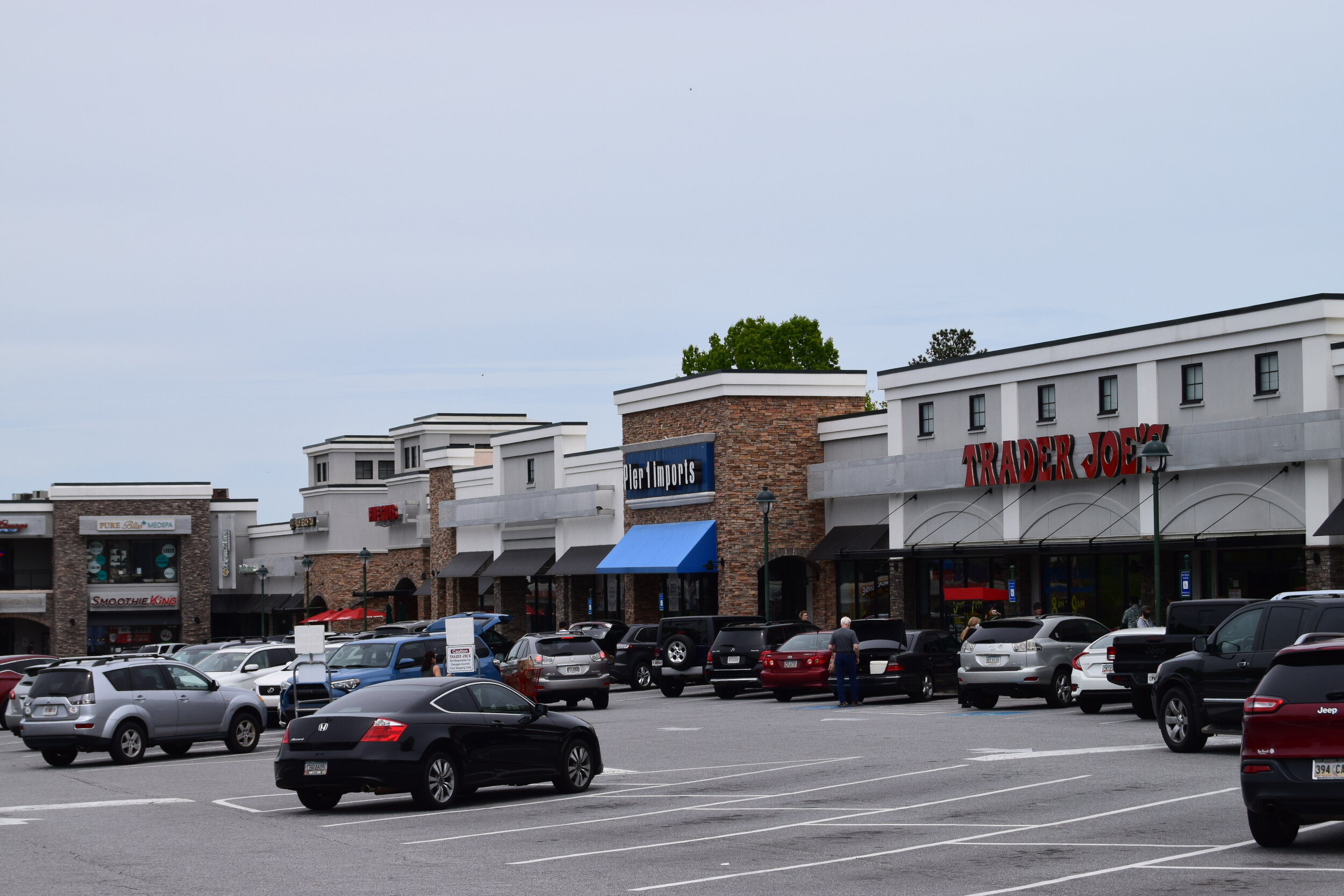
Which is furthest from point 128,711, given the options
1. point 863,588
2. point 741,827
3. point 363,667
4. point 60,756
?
point 863,588

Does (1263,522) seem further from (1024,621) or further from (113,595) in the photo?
(113,595)

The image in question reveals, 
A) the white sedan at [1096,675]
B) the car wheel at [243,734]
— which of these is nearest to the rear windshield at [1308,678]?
the white sedan at [1096,675]

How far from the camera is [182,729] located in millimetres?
25500

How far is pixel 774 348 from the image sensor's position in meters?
78.8

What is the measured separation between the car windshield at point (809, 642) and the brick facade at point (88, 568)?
177ft

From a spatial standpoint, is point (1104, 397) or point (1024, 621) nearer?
point (1024, 621)

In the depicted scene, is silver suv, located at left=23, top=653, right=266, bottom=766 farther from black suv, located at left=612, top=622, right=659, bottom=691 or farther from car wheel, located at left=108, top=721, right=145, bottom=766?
black suv, located at left=612, top=622, right=659, bottom=691

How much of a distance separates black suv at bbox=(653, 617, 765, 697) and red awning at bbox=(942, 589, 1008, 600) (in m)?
5.57

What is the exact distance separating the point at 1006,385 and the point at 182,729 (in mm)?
24009

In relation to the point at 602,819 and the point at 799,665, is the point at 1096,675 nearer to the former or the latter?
the point at 799,665

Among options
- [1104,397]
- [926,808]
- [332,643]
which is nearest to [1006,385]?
[1104,397]

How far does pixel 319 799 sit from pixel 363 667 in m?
12.8

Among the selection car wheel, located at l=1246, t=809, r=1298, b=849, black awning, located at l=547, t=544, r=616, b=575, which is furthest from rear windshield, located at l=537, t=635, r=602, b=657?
car wheel, located at l=1246, t=809, r=1298, b=849

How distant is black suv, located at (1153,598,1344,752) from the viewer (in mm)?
19125
